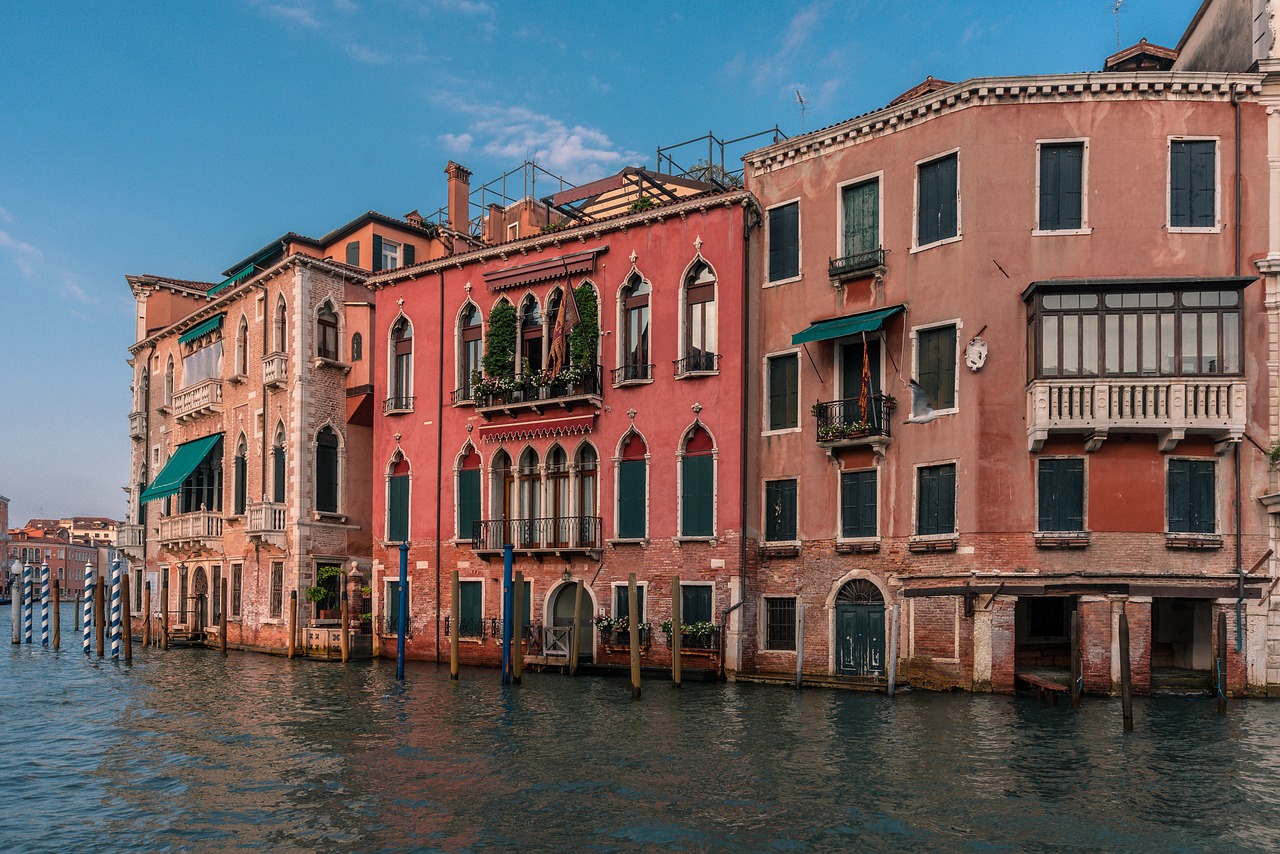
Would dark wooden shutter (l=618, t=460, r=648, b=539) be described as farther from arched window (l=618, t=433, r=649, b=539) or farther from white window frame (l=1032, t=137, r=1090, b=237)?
white window frame (l=1032, t=137, r=1090, b=237)

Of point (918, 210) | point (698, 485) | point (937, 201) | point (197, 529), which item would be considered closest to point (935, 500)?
point (698, 485)

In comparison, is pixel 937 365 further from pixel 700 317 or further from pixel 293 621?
pixel 293 621

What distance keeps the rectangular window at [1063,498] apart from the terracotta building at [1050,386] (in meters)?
0.04

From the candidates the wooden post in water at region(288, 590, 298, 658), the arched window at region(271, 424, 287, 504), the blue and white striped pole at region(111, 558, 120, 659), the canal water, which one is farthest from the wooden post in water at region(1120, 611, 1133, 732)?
the blue and white striped pole at region(111, 558, 120, 659)

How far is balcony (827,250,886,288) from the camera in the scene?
23312 mm

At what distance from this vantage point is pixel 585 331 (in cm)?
2744

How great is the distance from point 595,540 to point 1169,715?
13.1 m

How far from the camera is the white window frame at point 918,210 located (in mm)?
22172

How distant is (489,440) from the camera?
96.0 feet

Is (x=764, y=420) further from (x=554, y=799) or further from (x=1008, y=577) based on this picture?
(x=554, y=799)

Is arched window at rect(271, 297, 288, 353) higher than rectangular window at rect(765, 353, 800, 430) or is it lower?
higher

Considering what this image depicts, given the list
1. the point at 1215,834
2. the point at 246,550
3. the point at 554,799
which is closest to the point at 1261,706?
the point at 1215,834

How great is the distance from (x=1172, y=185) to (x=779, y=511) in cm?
1026

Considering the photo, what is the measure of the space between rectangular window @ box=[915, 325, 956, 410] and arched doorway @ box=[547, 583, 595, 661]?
388 inches
